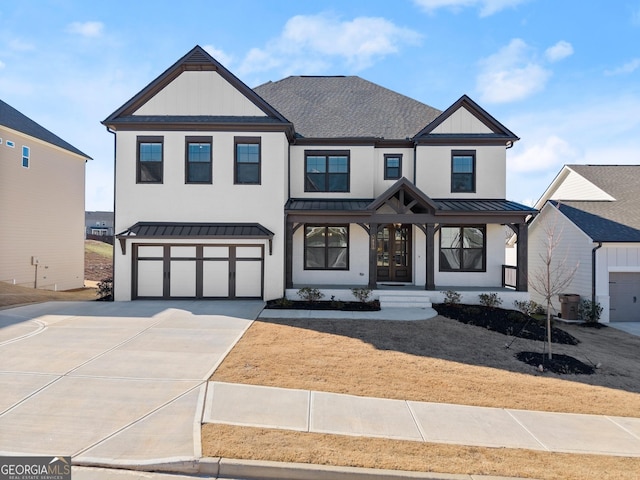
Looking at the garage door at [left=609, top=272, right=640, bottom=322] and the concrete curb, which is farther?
the garage door at [left=609, top=272, right=640, bottom=322]

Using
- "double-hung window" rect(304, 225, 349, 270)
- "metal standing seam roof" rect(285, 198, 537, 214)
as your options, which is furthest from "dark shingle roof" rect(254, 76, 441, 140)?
"double-hung window" rect(304, 225, 349, 270)

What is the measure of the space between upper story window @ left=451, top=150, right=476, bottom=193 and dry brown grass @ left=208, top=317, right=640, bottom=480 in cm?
693

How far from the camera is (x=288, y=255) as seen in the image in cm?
1407

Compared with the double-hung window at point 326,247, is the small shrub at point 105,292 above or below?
below

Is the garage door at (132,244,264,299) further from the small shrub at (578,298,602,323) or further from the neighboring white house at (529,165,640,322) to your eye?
the small shrub at (578,298,602,323)

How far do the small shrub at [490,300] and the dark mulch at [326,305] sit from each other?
4152 mm

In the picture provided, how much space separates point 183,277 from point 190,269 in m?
0.42

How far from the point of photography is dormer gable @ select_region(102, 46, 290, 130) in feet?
45.2

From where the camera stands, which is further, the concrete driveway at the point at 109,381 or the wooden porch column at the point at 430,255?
the wooden porch column at the point at 430,255

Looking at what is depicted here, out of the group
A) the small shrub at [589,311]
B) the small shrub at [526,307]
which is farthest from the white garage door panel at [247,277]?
the small shrub at [589,311]

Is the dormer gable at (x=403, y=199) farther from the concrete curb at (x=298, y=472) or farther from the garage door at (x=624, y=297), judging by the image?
the concrete curb at (x=298, y=472)

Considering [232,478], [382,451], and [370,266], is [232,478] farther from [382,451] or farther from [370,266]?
[370,266]

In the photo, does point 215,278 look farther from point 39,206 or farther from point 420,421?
point 39,206

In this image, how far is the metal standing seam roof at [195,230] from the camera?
42.8 ft
